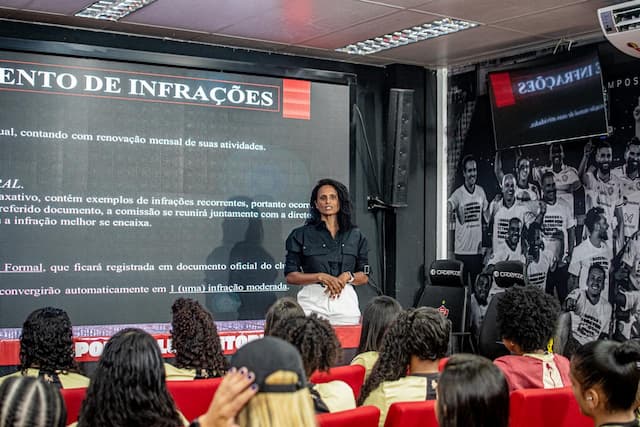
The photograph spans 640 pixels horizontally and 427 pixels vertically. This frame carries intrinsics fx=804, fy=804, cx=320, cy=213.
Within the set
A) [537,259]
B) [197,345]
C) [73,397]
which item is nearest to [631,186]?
[537,259]

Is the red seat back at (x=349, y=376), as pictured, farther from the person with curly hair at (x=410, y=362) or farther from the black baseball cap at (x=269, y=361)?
the black baseball cap at (x=269, y=361)

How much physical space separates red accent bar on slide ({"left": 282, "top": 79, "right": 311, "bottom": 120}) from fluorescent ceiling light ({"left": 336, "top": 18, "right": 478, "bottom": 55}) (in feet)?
2.71

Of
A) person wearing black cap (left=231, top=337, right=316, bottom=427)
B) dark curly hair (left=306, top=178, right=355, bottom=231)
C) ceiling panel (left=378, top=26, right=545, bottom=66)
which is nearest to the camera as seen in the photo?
person wearing black cap (left=231, top=337, right=316, bottom=427)

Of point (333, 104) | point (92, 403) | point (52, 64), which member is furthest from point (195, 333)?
point (333, 104)

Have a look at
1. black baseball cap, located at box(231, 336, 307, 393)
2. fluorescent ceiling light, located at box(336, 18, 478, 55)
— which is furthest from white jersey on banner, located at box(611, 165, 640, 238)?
black baseball cap, located at box(231, 336, 307, 393)

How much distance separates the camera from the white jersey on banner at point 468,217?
23.6ft

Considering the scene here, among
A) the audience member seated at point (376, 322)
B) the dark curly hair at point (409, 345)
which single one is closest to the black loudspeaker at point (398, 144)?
the audience member seated at point (376, 322)

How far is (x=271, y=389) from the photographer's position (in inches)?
58.0

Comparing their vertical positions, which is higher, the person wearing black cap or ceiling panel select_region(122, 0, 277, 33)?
ceiling panel select_region(122, 0, 277, 33)

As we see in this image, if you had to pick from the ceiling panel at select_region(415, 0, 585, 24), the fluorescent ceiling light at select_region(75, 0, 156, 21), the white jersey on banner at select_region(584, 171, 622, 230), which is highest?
the fluorescent ceiling light at select_region(75, 0, 156, 21)

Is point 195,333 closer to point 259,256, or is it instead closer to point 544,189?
point 259,256

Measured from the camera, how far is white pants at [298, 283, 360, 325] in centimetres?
547

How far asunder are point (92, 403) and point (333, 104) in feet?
14.0

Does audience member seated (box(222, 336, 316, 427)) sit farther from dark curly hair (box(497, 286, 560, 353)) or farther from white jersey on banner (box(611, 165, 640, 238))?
white jersey on banner (box(611, 165, 640, 238))
